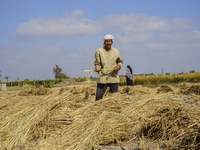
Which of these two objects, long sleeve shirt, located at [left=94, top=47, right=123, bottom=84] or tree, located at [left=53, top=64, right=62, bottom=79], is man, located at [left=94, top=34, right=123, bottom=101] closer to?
long sleeve shirt, located at [left=94, top=47, right=123, bottom=84]

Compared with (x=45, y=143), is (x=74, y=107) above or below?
above

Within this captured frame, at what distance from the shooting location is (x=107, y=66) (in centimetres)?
435

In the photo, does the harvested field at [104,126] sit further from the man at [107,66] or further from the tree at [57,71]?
the tree at [57,71]

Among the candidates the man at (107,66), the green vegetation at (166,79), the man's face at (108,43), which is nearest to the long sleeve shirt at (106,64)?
the man at (107,66)

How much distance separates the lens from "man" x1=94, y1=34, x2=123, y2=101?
425 cm

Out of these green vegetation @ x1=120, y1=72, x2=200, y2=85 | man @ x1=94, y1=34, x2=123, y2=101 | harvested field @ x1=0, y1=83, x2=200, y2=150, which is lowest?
harvested field @ x1=0, y1=83, x2=200, y2=150

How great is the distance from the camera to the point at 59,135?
2.80 metres

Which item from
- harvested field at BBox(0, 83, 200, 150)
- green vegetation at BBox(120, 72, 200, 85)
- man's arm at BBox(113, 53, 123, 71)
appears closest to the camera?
harvested field at BBox(0, 83, 200, 150)

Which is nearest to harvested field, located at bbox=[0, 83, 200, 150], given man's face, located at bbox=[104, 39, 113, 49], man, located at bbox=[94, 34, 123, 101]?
man, located at bbox=[94, 34, 123, 101]

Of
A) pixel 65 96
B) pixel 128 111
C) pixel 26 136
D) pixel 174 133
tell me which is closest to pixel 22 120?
pixel 26 136

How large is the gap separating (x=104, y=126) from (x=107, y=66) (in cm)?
203

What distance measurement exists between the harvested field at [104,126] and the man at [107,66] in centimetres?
66

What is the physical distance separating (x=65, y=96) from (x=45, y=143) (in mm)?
1267

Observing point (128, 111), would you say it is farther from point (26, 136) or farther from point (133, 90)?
point (133, 90)
